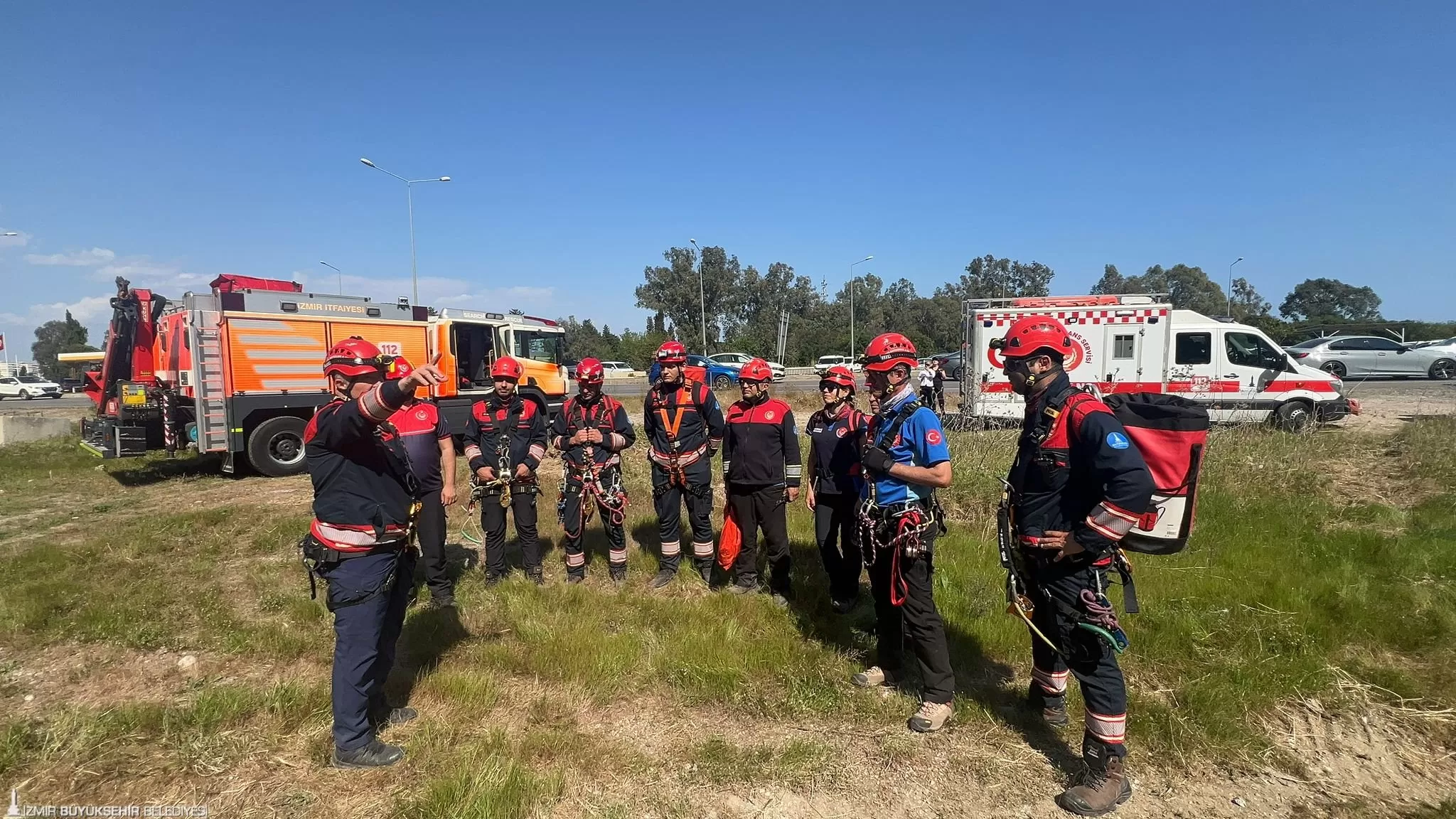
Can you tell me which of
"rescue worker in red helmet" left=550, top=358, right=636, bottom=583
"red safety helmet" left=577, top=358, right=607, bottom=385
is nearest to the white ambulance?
"rescue worker in red helmet" left=550, top=358, right=636, bottom=583

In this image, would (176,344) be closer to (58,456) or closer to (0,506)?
(0,506)

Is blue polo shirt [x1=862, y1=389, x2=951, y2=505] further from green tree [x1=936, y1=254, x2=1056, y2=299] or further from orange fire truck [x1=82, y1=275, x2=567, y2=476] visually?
green tree [x1=936, y1=254, x2=1056, y2=299]

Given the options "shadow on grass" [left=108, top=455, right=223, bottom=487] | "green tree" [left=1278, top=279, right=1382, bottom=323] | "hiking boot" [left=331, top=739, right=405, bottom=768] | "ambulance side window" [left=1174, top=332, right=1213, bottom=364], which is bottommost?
"hiking boot" [left=331, top=739, right=405, bottom=768]

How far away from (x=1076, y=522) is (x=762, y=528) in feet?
9.46

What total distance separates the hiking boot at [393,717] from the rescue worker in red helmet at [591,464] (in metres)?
2.26

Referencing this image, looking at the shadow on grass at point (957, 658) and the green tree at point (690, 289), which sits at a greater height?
the green tree at point (690, 289)

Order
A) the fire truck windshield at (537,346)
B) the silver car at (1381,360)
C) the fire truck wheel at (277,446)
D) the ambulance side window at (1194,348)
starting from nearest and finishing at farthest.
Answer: the fire truck wheel at (277,446) → the ambulance side window at (1194,348) → the fire truck windshield at (537,346) → the silver car at (1381,360)

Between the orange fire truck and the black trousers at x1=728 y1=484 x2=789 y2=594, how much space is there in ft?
19.6

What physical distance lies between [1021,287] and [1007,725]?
98.7 meters

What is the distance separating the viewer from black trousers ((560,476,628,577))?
6.07m

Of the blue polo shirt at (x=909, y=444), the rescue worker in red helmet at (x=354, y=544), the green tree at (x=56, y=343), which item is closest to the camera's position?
the rescue worker in red helmet at (x=354, y=544)

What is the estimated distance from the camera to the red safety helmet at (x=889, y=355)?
12.8ft

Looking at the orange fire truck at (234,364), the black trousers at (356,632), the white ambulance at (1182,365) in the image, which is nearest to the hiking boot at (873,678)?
the black trousers at (356,632)

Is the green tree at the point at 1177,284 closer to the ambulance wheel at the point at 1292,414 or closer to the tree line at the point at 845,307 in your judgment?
the tree line at the point at 845,307
